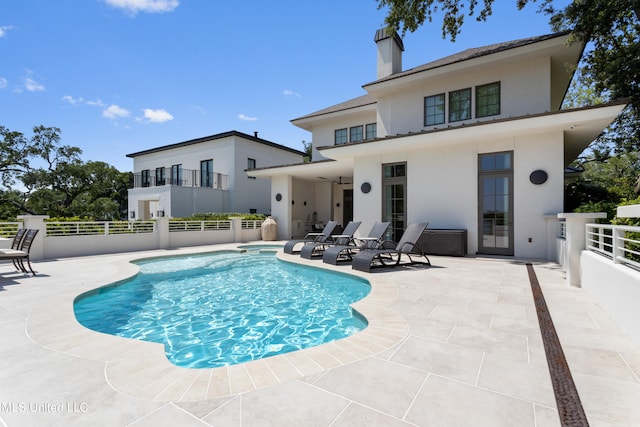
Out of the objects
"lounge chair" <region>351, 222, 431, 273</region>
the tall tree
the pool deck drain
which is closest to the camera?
the pool deck drain

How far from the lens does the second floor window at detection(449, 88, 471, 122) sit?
11.4 metres

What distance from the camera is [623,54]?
1148 centimetres

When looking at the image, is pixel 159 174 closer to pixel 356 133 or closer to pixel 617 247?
pixel 356 133

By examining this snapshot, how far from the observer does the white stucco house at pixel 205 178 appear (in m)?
21.0

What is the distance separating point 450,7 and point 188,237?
48.7ft

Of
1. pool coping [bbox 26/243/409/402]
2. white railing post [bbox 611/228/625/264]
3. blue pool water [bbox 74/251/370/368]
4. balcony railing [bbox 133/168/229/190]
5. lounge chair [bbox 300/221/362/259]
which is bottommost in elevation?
blue pool water [bbox 74/251/370/368]

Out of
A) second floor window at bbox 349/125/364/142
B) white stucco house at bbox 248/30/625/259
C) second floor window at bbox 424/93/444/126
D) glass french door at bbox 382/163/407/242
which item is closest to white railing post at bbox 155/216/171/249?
white stucco house at bbox 248/30/625/259

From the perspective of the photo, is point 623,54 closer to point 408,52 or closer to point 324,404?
point 408,52

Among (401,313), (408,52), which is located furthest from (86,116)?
(401,313)

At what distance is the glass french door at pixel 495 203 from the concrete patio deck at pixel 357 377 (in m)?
5.81

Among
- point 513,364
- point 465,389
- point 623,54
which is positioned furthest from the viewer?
point 623,54

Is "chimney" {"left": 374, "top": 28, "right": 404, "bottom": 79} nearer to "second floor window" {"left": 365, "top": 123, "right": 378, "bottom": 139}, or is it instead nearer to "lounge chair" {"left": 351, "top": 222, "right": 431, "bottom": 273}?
"second floor window" {"left": 365, "top": 123, "right": 378, "bottom": 139}

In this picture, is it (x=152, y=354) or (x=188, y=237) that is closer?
(x=152, y=354)

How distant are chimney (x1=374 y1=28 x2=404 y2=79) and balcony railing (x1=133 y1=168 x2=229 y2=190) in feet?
44.5
